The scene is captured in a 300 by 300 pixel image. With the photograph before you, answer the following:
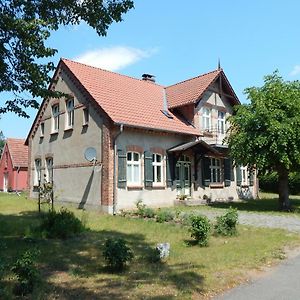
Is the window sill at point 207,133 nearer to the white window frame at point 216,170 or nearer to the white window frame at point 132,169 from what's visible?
the white window frame at point 216,170

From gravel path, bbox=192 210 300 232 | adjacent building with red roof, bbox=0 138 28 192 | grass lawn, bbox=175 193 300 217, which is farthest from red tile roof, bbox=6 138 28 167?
gravel path, bbox=192 210 300 232

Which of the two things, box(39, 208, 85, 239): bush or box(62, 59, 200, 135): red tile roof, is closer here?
box(39, 208, 85, 239): bush

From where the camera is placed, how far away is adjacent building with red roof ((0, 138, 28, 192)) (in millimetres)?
40438

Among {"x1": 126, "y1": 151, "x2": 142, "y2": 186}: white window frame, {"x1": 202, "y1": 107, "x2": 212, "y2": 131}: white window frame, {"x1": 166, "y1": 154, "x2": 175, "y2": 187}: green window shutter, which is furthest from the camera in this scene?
{"x1": 202, "y1": 107, "x2": 212, "y2": 131}: white window frame

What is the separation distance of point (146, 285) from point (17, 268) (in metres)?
2.14

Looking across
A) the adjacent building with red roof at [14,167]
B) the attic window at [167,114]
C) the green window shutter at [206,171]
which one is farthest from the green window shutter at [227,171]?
the adjacent building with red roof at [14,167]

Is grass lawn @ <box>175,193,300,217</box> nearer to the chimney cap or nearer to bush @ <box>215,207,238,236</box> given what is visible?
bush @ <box>215,207,238,236</box>

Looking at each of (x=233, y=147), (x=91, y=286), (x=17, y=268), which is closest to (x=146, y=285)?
(x=91, y=286)

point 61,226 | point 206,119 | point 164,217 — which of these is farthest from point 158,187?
point 61,226

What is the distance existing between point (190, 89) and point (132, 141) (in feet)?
23.2

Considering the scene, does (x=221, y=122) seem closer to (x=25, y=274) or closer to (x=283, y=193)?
(x=283, y=193)

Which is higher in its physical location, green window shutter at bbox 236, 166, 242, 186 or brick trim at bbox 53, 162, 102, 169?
brick trim at bbox 53, 162, 102, 169

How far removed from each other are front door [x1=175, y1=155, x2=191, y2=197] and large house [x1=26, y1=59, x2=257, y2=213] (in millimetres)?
58

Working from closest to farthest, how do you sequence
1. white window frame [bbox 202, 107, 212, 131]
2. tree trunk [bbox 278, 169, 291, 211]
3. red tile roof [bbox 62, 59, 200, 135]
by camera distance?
tree trunk [bbox 278, 169, 291, 211], red tile roof [bbox 62, 59, 200, 135], white window frame [bbox 202, 107, 212, 131]
